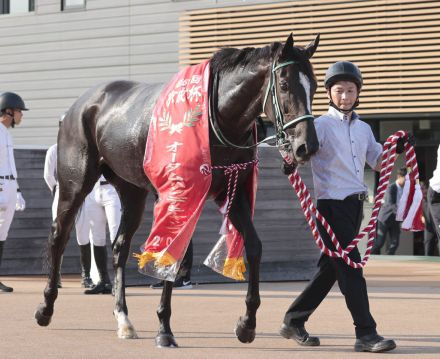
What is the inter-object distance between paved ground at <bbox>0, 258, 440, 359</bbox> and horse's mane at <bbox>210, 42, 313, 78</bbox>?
2.00 m

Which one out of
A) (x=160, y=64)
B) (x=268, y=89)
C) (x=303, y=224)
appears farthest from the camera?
(x=160, y=64)

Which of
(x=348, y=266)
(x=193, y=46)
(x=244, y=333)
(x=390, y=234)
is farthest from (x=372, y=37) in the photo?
(x=244, y=333)

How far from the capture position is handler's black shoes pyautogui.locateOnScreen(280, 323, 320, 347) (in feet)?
25.5

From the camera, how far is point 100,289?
12297 mm

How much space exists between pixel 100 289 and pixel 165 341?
4792 mm

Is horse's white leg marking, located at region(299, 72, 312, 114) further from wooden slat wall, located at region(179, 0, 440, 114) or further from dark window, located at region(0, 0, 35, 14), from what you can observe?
dark window, located at region(0, 0, 35, 14)

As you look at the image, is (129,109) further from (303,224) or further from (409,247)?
(409,247)

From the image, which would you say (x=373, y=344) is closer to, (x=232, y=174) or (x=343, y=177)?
(x=343, y=177)

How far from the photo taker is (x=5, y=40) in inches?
1136

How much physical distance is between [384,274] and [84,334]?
8577 millimetres

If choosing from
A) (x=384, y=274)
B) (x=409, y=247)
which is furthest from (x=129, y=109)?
(x=409, y=247)

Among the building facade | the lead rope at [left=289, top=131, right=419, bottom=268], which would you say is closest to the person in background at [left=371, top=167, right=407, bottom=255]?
the building facade

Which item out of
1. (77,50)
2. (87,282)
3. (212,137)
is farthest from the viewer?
(77,50)

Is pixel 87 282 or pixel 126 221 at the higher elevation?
pixel 126 221
